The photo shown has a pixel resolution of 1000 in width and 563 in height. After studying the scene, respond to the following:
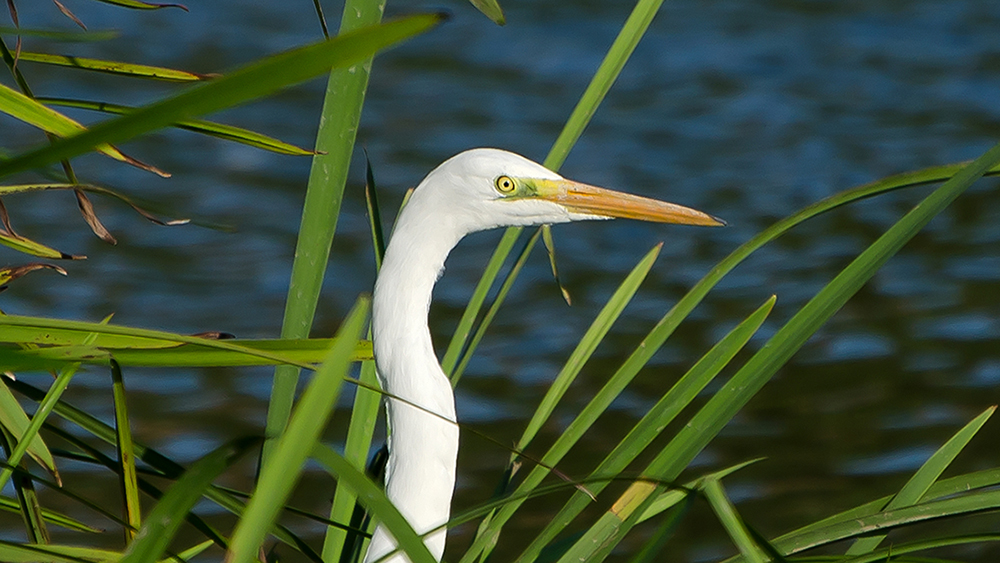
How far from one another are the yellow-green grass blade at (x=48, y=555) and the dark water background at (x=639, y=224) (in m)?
1.00

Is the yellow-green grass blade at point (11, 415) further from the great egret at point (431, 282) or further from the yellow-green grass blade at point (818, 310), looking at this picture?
the yellow-green grass blade at point (818, 310)

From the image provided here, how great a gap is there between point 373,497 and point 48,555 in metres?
0.35

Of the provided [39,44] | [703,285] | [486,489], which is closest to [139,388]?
[486,489]

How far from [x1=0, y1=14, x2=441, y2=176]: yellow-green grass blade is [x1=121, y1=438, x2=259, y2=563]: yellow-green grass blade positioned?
0.75ft

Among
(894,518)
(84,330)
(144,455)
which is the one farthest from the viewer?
(894,518)

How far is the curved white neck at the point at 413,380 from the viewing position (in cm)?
128

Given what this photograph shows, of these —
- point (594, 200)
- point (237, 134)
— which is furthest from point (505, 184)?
point (237, 134)

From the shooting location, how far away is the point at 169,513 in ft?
1.98

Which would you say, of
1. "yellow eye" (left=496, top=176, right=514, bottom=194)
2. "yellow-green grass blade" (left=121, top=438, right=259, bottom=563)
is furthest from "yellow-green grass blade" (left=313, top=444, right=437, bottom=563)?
"yellow eye" (left=496, top=176, right=514, bottom=194)

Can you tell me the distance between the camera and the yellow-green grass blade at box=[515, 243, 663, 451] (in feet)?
4.74

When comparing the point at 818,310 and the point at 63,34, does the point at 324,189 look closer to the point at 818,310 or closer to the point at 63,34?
the point at 63,34

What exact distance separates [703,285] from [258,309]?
2.64 meters

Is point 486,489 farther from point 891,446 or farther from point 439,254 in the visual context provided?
point 439,254

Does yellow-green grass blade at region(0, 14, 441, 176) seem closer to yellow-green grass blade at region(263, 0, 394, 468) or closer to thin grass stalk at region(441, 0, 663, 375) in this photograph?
yellow-green grass blade at region(263, 0, 394, 468)
